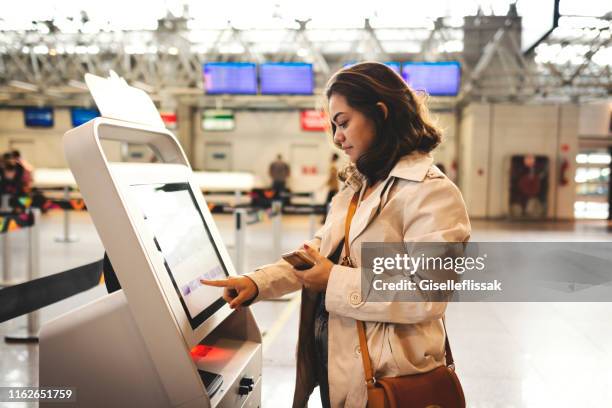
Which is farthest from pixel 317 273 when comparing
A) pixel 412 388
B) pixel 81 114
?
pixel 81 114

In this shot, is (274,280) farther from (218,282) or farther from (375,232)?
(375,232)

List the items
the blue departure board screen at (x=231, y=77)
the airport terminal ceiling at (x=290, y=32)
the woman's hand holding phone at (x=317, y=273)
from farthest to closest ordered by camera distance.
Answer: the blue departure board screen at (x=231, y=77) → the airport terminal ceiling at (x=290, y=32) → the woman's hand holding phone at (x=317, y=273)

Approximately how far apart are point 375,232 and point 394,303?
19 cm

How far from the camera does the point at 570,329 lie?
4391mm

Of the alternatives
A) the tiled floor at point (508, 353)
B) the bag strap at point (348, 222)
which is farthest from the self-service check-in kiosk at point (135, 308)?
the tiled floor at point (508, 353)

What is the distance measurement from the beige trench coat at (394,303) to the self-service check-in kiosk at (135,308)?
0.33m

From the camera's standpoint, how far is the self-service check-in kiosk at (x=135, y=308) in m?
1.18

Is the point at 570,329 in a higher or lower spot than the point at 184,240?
lower

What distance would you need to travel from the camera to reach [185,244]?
4.87 ft

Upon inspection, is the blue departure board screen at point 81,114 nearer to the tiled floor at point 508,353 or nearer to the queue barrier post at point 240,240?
the tiled floor at point 508,353

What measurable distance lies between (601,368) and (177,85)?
591 inches

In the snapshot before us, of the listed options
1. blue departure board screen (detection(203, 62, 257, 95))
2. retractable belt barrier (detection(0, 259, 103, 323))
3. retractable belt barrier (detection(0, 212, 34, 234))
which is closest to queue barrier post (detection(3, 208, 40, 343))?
retractable belt barrier (detection(0, 212, 34, 234))

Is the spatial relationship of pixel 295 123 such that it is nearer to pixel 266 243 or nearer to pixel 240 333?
pixel 266 243

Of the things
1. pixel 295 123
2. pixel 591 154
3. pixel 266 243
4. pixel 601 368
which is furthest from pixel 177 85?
pixel 601 368
